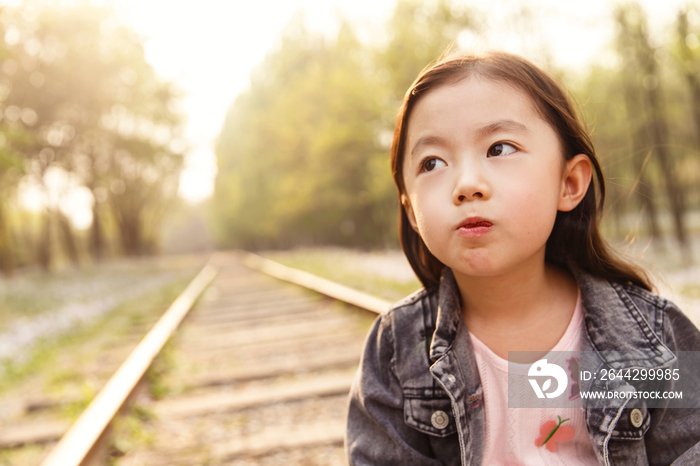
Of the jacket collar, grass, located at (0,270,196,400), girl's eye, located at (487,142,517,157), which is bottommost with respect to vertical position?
grass, located at (0,270,196,400)

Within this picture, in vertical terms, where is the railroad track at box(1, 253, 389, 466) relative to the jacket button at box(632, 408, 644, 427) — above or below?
below

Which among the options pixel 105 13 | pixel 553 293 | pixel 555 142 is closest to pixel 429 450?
pixel 553 293

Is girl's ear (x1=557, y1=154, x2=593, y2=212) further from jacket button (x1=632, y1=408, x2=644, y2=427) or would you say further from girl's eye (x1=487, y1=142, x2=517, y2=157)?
jacket button (x1=632, y1=408, x2=644, y2=427)

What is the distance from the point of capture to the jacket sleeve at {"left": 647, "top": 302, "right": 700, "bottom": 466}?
3.76 ft

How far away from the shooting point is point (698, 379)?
117 centimetres

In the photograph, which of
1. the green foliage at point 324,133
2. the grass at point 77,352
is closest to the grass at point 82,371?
the grass at point 77,352

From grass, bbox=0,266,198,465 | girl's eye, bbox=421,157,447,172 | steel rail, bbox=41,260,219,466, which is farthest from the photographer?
grass, bbox=0,266,198,465

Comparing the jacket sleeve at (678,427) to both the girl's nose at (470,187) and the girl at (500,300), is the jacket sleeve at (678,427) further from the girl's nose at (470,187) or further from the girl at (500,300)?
the girl's nose at (470,187)

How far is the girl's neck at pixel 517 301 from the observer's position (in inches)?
50.9

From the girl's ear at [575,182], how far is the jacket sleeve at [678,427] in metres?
0.36

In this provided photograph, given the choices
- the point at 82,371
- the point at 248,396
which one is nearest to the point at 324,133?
the point at 82,371

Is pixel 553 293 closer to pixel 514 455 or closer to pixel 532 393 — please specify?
pixel 532 393

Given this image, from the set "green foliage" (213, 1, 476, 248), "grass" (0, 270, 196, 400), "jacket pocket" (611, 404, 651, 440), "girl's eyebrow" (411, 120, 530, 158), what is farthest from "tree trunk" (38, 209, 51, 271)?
"jacket pocket" (611, 404, 651, 440)

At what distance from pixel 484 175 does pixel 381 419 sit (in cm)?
68
